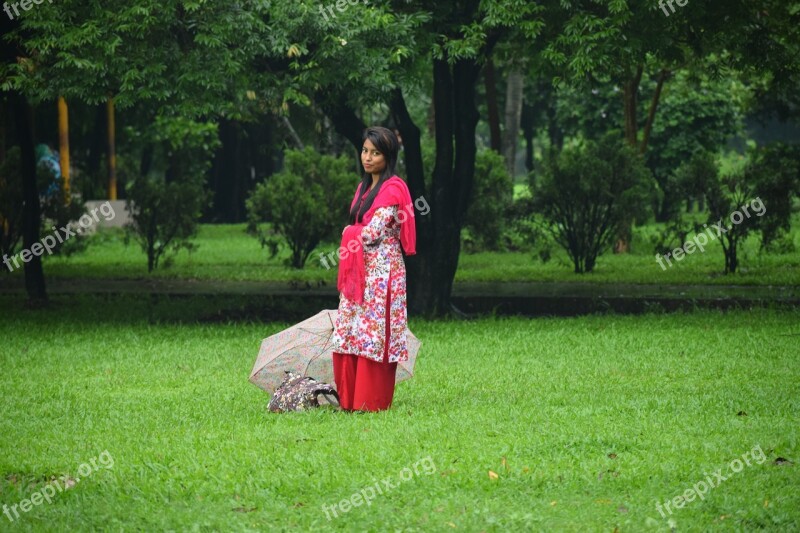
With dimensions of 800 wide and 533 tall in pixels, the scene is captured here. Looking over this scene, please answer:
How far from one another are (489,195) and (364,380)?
1491 centimetres

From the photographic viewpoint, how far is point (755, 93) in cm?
2166

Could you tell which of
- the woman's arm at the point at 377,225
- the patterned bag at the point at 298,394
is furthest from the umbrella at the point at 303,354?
the woman's arm at the point at 377,225

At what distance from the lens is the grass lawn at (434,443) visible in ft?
19.6

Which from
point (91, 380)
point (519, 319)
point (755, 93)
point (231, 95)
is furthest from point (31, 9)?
point (755, 93)

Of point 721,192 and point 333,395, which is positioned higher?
point 721,192

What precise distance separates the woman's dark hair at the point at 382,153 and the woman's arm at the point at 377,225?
12 cm

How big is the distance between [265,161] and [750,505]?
32942 millimetres

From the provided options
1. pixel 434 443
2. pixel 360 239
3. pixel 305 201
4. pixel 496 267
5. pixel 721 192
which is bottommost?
pixel 496 267

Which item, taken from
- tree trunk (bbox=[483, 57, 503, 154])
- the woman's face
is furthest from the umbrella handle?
tree trunk (bbox=[483, 57, 503, 154])

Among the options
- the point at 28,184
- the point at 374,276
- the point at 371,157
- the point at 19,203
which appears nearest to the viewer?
the point at 371,157

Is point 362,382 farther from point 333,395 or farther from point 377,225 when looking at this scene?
point 377,225

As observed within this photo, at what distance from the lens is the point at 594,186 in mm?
19500

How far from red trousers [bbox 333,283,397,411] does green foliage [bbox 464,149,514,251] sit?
45.9 feet

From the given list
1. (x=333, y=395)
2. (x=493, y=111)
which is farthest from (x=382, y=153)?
(x=493, y=111)
